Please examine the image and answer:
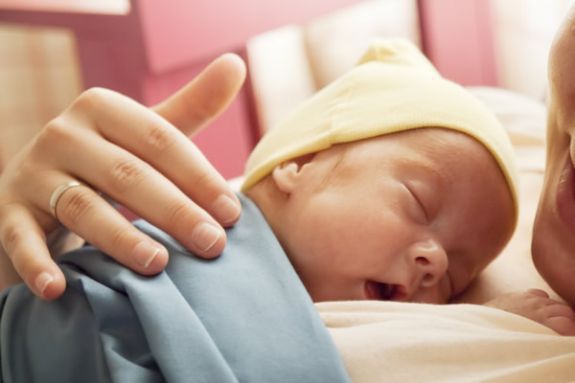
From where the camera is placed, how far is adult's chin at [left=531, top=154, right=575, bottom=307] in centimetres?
81

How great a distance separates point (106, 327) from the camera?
2.38ft

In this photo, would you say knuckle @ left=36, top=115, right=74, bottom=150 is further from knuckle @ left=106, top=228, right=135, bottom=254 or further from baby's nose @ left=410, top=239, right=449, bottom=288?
baby's nose @ left=410, top=239, right=449, bottom=288

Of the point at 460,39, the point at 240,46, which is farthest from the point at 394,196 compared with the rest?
the point at 460,39

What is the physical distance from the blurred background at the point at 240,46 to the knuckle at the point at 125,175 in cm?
47

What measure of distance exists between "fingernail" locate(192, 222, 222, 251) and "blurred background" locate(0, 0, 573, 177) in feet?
1.87

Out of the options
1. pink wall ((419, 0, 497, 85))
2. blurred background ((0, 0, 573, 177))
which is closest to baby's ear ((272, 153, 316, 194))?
blurred background ((0, 0, 573, 177))

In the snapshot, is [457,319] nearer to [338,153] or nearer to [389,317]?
[389,317]

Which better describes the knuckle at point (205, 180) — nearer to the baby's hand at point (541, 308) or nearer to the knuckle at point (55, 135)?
the knuckle at point (55, 135)

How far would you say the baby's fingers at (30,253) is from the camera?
0.76 m

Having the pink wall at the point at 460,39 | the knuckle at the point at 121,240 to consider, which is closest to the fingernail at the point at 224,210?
the knuckle at the point at 121,240

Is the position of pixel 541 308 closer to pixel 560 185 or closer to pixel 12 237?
pixel 560 185

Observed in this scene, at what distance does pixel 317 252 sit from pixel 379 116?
7.6 inches

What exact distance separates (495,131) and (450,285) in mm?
205

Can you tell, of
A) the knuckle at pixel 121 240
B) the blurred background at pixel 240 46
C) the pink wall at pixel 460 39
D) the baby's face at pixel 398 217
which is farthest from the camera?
the pink wall at pixel 460 39
